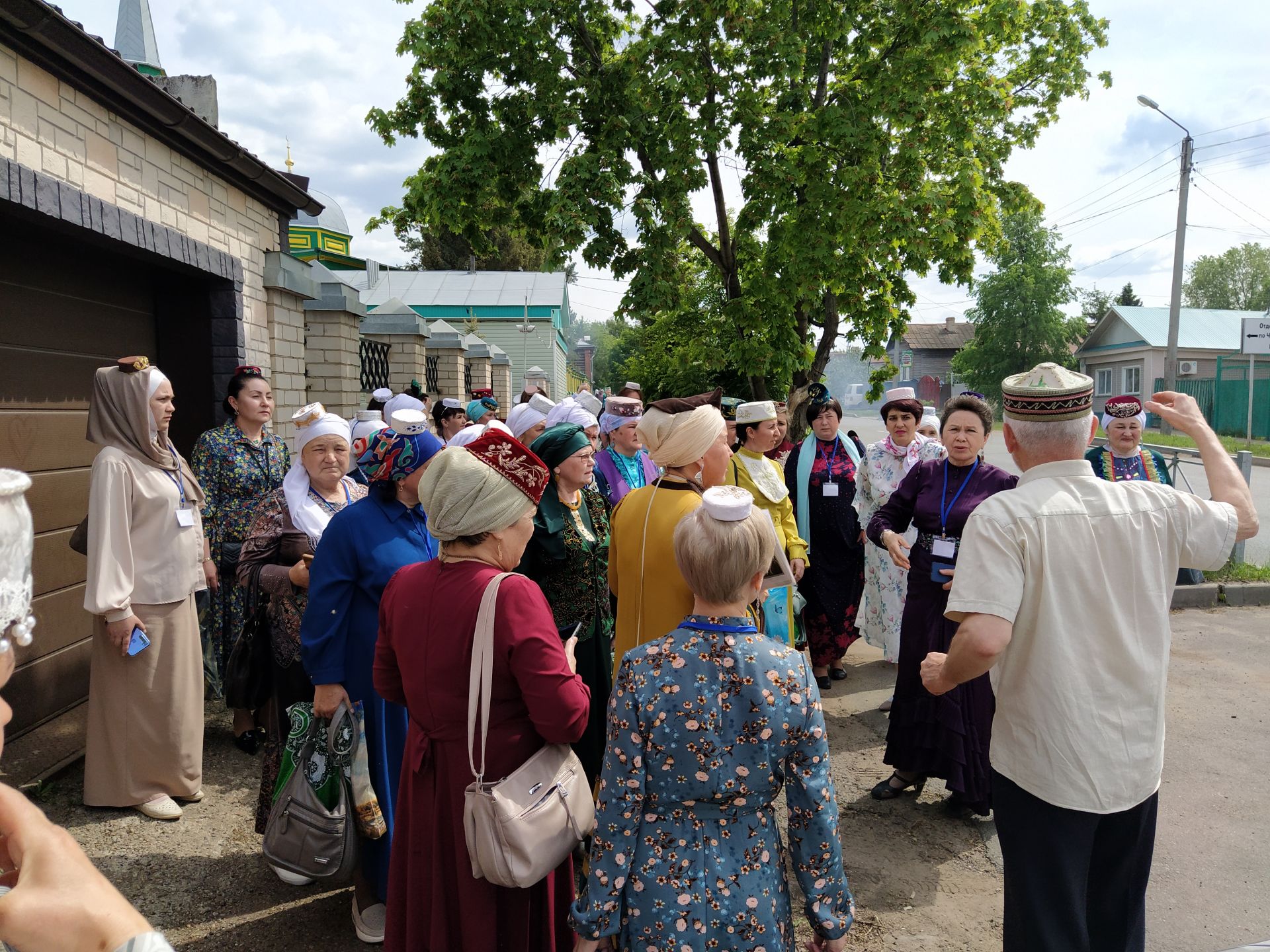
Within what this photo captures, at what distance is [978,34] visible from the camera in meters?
8.78

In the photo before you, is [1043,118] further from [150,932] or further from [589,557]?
[150,932]

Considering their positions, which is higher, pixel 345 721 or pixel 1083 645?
pixel 1083 645

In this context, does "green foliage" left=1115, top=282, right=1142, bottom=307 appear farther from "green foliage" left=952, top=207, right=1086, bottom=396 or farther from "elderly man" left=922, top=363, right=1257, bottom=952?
"elderly man" left=922, top=363, right=1257, bottom=952

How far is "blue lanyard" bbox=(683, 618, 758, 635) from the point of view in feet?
6.38

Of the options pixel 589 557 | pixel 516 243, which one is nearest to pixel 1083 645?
pixel 589 557

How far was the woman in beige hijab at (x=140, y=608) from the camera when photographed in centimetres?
374

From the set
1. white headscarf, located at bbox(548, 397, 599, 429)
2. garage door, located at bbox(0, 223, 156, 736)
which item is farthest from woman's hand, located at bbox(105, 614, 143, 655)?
white headscarf, located at bbox(548, 397, 599, 429)

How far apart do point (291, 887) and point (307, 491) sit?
1669 mm

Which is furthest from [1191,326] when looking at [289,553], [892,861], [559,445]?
[289,553]

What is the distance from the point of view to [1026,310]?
1660 inches

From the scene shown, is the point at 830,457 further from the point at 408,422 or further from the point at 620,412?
the point at 408,422

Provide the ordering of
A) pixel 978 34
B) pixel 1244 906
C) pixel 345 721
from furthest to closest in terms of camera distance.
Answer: pixel 978 34 → pixel 1244 906 → pixel 345 721

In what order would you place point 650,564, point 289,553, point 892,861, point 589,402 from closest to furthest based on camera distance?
point 650,564, point 289,553, point 892,861, point 589,402

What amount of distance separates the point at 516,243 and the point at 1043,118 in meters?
37.3
